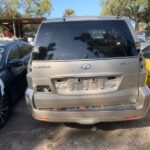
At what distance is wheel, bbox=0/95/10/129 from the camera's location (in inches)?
188

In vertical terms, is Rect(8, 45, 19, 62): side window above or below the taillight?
below

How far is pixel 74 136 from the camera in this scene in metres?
4.32

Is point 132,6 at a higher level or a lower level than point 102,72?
lower

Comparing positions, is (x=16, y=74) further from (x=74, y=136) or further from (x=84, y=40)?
(x=84, y=40)

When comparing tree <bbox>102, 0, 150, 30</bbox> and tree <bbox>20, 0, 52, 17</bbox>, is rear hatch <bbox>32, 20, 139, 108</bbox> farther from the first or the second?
tree <bbox>20, 0, 52, 17</bbox>

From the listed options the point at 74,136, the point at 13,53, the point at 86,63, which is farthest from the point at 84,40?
the point at 13,53

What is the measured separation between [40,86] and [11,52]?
8.33 ft

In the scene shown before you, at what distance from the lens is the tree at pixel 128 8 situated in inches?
1414

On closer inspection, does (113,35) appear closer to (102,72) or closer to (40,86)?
(102,72)

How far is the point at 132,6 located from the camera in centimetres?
3678

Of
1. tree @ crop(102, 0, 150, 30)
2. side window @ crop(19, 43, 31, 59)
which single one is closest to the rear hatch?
side window @ crop(19, 43, 31, 59)

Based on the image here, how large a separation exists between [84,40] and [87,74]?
0.54 metres

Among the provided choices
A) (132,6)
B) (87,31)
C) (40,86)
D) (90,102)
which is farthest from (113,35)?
(132,6)

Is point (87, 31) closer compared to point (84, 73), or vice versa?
point (84, 73)
